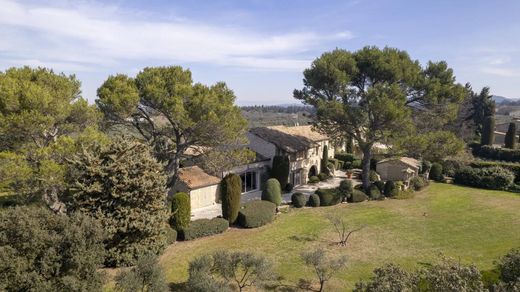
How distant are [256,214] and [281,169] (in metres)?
10.5

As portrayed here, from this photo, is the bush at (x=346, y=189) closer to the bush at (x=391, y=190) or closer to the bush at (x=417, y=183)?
the bush at (x=391, y=190)

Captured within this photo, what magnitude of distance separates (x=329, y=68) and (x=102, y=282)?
28.0 metres

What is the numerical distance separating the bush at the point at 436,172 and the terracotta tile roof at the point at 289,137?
1413 centimetres

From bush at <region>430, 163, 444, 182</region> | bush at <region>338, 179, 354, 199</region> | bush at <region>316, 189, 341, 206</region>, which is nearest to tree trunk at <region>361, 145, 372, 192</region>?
bush at <region>338, 179, 354, 199</region>

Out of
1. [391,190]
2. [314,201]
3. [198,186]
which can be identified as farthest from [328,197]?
[198,186]

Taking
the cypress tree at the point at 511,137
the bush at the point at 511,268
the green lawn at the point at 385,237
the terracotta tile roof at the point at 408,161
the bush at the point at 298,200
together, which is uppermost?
the cypress tree at the point at 511,137

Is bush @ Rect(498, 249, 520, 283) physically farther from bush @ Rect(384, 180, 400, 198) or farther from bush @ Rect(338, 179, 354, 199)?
bush @ Rect(384, 180, 400, 198)

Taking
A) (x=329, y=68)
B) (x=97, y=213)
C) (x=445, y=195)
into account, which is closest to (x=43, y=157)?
(x=97, y=213)

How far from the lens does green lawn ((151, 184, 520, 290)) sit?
1972 centimetres

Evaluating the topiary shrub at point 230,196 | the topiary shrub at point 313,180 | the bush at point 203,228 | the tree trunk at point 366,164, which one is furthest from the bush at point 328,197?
the bush at point 203,228

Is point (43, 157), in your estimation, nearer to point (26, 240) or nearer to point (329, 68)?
point (26, 240)

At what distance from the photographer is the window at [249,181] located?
35656mm

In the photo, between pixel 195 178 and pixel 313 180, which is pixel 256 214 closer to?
pixel 195 178

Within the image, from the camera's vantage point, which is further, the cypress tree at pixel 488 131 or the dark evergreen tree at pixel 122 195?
the cypress tree at pixel 488 131
